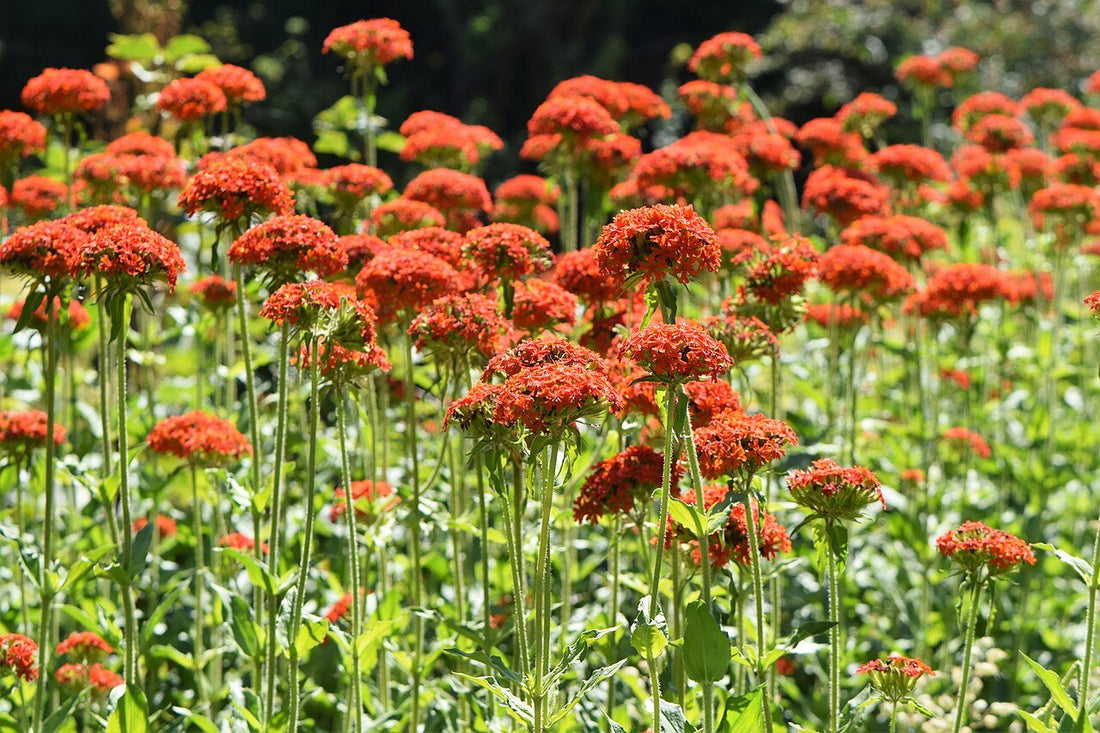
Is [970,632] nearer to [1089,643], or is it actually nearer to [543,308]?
[1089,643]

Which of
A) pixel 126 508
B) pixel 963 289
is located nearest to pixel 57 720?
pixel 126 508

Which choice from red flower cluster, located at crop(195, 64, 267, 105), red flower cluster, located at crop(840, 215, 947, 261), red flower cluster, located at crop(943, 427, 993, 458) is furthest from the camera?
red flower cluster, located at crop(943, 427, 993, 458)

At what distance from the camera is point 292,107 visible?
14422 mm

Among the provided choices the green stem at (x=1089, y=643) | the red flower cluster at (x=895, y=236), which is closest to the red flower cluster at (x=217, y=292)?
the red flower cluster at (x=895, y=236)

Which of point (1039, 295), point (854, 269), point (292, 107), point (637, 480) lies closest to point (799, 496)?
point (637, 480)

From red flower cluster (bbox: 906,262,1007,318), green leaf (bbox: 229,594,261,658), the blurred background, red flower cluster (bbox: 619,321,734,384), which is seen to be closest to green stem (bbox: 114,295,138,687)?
green leaf (bbox: 229,594,261,658)

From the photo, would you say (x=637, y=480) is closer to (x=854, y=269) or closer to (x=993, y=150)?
(x=854, y=269)

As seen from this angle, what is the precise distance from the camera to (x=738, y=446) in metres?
2.88

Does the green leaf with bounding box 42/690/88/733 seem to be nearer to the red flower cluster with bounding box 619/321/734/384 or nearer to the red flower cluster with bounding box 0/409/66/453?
the red flower cluster with bounding box 0/409/66/453

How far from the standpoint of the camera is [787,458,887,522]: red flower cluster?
287cm

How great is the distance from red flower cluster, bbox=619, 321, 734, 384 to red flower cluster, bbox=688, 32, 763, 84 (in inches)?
139

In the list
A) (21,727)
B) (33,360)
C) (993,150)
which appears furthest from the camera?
(993,150)

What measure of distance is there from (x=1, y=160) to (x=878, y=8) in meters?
11.7

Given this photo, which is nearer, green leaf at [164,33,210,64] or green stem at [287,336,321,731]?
green stem at [287,336,321,731]
